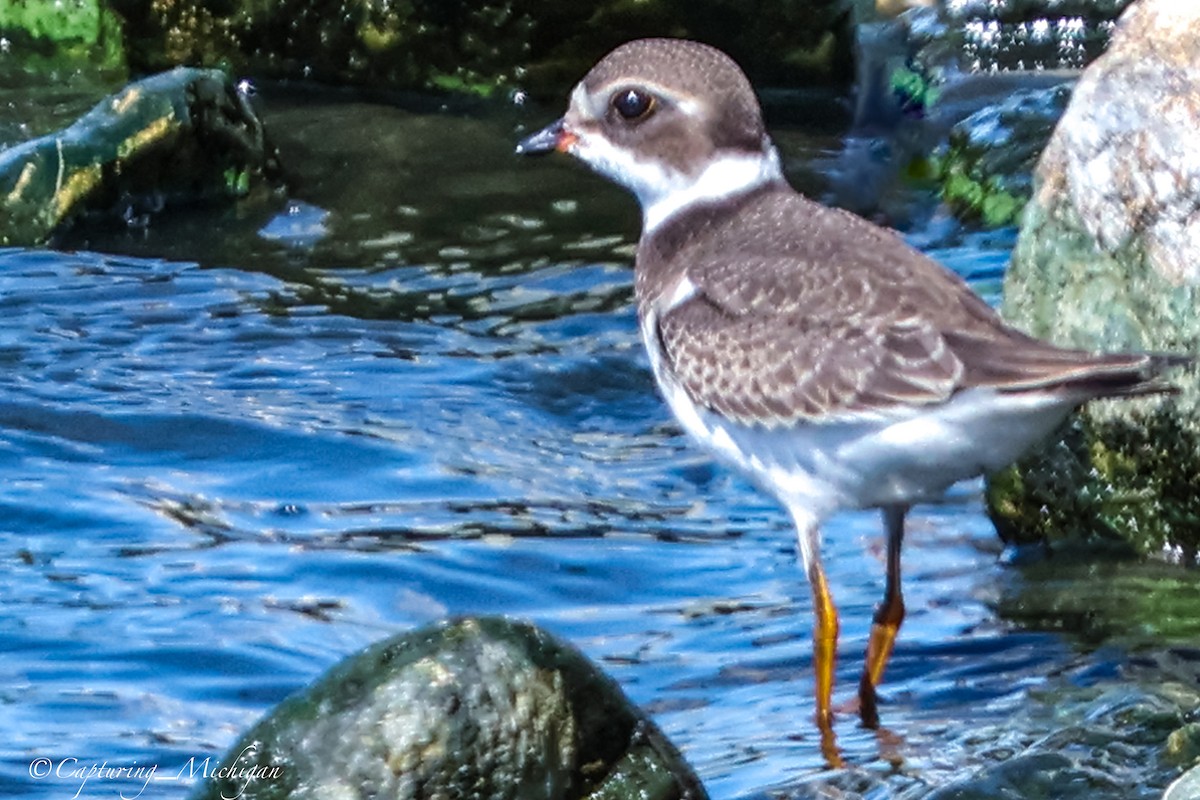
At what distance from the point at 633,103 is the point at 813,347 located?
48.3 inches

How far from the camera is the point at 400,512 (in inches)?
298

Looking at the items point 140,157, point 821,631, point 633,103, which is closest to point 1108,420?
point 821,631

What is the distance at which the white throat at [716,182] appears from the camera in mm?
6359

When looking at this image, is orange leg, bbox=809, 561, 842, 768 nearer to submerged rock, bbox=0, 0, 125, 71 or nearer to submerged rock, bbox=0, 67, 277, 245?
submerged rock, bbox=0, 67, 277, 245

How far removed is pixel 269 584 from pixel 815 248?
223 centimetres

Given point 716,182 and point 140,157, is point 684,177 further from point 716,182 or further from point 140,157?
point 140,157

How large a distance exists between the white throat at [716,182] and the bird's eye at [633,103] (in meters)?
0.19

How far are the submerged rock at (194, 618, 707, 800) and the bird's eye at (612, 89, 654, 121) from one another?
82.7 inches

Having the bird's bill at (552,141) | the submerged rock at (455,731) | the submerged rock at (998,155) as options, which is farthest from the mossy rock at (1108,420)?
the submerged rock at (998,155)

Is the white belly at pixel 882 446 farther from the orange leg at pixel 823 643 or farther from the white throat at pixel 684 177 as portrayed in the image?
the white throat at pixel 684 177

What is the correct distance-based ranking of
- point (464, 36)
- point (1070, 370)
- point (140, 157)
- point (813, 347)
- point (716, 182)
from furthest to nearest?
point (464, 36)
point (140, 157)
point (716, 182)
point (813, 347)
point (1070, 370)

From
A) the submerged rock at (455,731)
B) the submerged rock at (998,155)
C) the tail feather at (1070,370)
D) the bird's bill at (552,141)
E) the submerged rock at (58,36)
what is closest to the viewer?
the submerged rock at (455,731)

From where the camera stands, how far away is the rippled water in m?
6.02

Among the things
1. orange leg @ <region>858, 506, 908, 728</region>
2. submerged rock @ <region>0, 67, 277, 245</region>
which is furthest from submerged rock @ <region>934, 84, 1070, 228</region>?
orange leg @ <region>858, 506, 908, 728</region>
